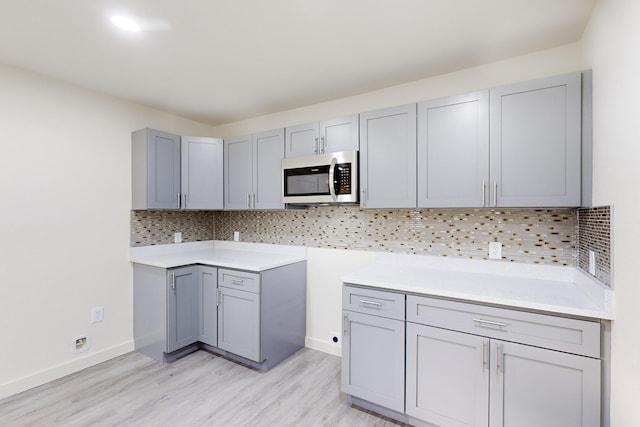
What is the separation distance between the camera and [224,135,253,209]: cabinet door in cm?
297

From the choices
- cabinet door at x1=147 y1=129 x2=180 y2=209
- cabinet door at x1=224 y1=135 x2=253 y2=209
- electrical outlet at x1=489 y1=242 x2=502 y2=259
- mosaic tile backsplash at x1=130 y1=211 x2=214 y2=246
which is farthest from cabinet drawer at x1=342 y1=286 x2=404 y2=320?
mosaic tile backsplash at x1=130 y1=211 x2=214 y2=246

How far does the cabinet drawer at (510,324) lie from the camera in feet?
4.53

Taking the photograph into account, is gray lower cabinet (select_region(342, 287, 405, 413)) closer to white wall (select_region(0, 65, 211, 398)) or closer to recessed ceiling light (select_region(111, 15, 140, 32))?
recessed ceiling light (select_region(111, 15, 140, 32))

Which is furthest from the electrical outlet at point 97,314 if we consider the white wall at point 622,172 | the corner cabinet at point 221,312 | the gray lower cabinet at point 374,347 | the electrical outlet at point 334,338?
the white wall at point 622,172

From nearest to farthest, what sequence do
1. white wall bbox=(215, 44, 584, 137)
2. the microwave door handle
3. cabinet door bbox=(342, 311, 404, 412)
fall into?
cabinet door bbox=(342, 311, 404, 412) → white wall bbox=(215, 44, 584, 137) → the microwave door handle

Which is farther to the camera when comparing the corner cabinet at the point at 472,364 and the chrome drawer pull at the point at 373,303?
the chrome drawer pull at the point at 373,303

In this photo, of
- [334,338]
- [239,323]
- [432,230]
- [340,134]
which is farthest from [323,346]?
[340,134]

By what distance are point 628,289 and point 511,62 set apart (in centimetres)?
163

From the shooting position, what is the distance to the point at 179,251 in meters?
3.32

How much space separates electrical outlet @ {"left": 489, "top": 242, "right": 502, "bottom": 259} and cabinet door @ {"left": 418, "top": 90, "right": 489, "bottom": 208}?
16.5 inches

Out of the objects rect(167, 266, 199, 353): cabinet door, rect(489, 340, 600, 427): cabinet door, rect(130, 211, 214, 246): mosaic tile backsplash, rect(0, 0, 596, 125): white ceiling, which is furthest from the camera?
rect(130, 211, 214, 246): mosaic tile backsplash

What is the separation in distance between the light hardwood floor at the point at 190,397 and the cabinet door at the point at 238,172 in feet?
4.93

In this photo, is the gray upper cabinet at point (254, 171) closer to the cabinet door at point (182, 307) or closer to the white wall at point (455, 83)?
the white wall at point (455, 83)

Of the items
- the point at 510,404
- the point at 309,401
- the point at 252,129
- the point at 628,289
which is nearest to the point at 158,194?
the point at 252,129
